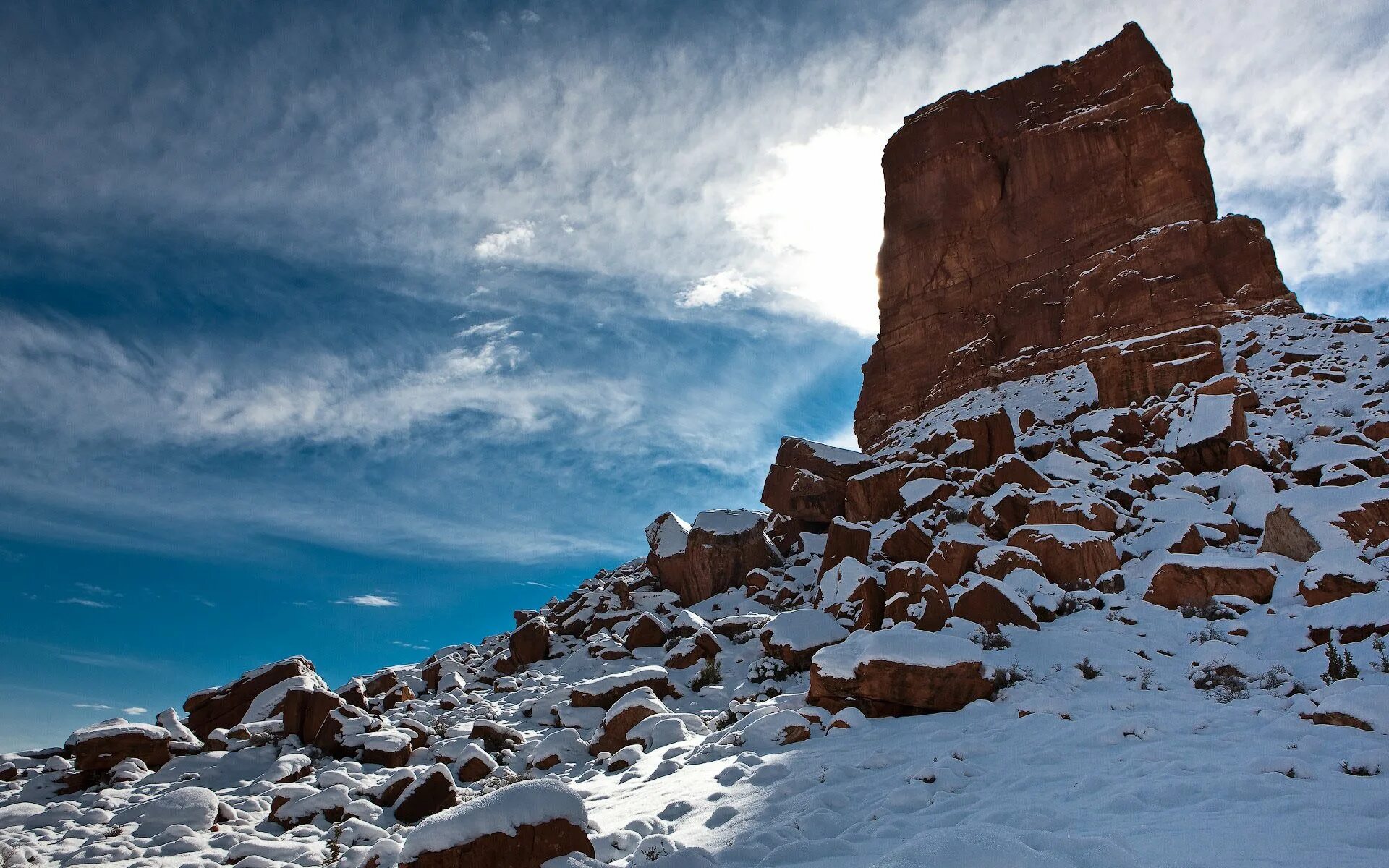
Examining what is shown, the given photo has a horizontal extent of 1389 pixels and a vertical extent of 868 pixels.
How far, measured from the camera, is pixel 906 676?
10055 millimetres

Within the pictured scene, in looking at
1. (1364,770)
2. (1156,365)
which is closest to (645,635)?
(1364,770)

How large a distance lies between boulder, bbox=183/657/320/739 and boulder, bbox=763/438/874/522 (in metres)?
19.2

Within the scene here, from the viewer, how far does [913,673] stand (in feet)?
32.9

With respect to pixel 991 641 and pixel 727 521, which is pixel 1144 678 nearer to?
pixel 991 641

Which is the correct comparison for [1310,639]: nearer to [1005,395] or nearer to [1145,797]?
[1145,797]

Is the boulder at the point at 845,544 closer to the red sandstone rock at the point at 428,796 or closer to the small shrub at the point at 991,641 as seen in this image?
the small shrub at the point at 991,641

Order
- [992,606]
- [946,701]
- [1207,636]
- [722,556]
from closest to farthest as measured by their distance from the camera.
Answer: [946,701] → [1207,636] → [992,606] → [722,556]

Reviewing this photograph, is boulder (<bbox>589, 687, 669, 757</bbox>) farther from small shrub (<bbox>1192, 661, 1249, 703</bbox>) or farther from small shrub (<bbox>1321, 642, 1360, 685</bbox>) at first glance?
small shrub (<bbox>1321, 642, 1360, 685</bbox>)

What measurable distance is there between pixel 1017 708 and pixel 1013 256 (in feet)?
127

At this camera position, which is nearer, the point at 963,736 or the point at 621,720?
the point at 963,736

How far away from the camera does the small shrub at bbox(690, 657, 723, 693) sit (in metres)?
16.8

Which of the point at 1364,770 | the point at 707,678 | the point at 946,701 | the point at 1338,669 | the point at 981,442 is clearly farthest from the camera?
the point at 981,442

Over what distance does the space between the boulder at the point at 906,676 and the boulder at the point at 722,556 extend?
54.7 ft

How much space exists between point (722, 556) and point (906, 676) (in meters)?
18.0
